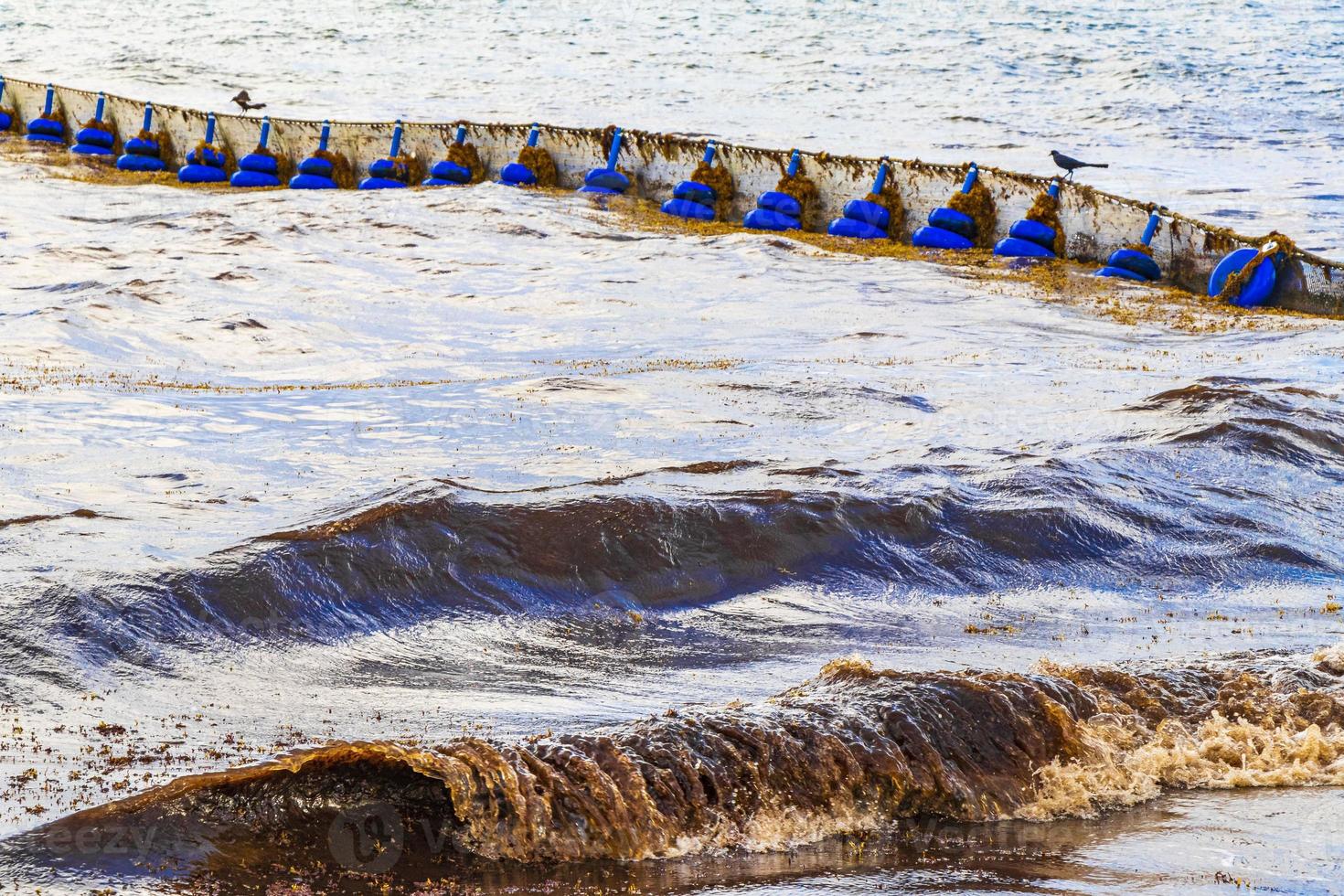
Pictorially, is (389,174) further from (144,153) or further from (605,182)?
(144,153)

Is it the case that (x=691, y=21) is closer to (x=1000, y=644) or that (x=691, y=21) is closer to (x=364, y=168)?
(x=364, y=168)

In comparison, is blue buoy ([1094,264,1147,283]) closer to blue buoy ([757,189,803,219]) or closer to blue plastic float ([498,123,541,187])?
blue buoy ([757,189,803,219])

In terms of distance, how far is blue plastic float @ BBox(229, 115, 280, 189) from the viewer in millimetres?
32719

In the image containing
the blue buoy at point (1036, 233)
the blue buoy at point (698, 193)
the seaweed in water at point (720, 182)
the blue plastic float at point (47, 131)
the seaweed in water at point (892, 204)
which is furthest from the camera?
the blue plastic float at point (47, 131)

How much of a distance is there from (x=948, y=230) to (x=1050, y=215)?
1.82 meters

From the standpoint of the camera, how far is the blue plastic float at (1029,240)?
78.9ft

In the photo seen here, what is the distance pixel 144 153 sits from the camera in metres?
35.3

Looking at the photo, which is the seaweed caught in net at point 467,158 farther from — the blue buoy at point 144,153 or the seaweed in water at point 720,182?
the blue buoy at point 144,153

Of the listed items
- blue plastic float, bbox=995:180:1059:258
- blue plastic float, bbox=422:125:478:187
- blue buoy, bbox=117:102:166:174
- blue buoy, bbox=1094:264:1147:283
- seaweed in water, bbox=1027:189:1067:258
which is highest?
seaweed in water, bbox=1027:189:1067:258

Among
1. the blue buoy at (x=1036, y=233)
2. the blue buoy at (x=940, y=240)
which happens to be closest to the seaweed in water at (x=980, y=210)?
the blue buoy at (x=940, y=240)

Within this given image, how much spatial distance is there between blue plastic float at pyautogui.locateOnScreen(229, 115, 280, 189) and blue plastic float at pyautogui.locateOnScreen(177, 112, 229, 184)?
16.6 inches

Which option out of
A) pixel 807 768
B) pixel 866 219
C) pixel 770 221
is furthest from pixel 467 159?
pixel 807 768

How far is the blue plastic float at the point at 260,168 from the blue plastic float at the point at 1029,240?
17.4 meters

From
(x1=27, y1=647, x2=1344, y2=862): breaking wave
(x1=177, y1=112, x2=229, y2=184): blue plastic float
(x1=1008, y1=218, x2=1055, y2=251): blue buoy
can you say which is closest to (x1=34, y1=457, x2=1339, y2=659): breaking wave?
(x1=27, y1=647, x2=1344, y2=862): breaking wave
